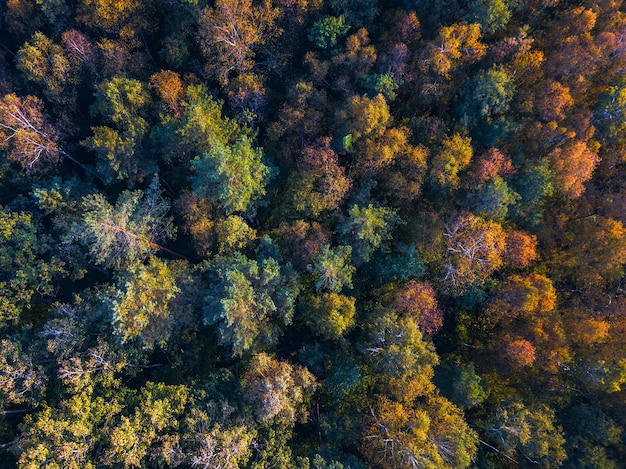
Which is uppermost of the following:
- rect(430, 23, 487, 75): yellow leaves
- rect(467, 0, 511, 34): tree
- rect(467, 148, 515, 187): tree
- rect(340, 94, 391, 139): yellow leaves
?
rect(467, 0, 511, 34): tree

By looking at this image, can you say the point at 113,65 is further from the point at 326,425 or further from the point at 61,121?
the point at 326,425

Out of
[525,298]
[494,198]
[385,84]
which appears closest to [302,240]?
[385,84]

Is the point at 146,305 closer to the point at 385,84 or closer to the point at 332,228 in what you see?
the point at 332,228

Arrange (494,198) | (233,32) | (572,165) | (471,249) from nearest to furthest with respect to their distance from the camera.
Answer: (572,165)
(494,198)
(471,249)
(233,32)

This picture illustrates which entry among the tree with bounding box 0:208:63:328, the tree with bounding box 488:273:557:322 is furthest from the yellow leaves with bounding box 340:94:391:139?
the tree with bounding box 0:208:63:328

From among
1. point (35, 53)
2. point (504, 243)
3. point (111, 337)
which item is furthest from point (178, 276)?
point (504, 243)

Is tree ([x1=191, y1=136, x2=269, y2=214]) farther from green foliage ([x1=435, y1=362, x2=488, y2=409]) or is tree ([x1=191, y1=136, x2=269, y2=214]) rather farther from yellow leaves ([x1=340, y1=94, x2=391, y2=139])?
green foliage ([x1=435, y1=362, x2=488, y2=409])
